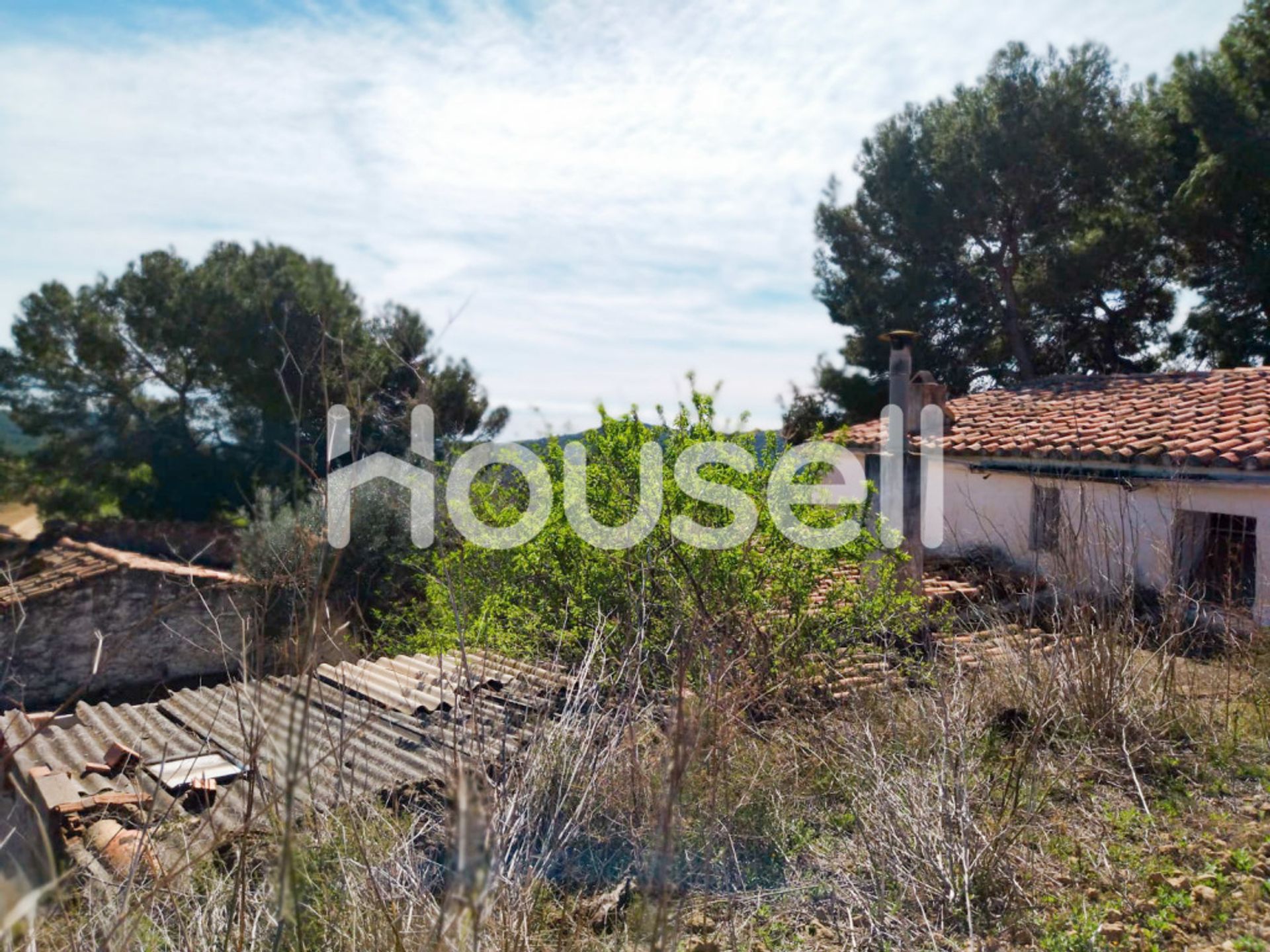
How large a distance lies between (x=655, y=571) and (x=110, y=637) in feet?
29.3

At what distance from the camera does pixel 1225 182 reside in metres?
16.6

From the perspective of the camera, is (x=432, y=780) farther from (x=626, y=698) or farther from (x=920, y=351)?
(x=920, y=351)

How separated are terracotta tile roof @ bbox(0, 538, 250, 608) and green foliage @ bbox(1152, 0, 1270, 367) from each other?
17599 mm

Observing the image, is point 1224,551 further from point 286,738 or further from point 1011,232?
point 1011,232

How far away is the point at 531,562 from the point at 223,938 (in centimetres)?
375

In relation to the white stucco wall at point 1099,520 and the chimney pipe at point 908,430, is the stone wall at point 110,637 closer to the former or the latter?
the chimney pipe at point 908,430

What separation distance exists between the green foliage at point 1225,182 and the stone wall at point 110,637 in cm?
1767

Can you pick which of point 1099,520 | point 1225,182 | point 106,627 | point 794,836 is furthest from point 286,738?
point 1225,182

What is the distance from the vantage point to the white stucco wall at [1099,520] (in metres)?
5.04

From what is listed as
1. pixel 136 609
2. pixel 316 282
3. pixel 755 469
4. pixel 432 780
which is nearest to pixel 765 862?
pixel 432 780

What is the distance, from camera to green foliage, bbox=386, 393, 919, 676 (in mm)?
5762

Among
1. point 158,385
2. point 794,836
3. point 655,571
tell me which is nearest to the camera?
point 794,836

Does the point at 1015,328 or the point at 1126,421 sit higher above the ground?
the point at 1015,328

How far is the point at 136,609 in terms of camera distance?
1173 cm
